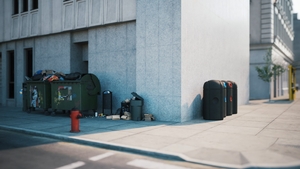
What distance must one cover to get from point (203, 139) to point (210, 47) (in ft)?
22.1

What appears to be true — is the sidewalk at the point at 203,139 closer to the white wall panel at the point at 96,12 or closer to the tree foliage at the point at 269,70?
the white wall panel at the point at 96,12

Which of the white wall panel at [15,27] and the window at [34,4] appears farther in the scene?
the white wall panel at [15,27]

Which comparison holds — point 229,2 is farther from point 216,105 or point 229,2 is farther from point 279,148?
point 279,148

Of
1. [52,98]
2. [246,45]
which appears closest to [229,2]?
[246,45]

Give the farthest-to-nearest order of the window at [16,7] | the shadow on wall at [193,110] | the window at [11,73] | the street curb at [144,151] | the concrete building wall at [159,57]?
the window at [11,73] → the window at [16,7] → the shadow on wall at [193,110] → the concrete building wall at [159,57] → the street curb at [144,151]

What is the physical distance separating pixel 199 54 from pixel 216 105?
7.91 feet


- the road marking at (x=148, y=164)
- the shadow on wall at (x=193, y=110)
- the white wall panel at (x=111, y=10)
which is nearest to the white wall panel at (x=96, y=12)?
the white wall panel at (x=111, y=10)

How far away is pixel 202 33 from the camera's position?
11828 millimetres

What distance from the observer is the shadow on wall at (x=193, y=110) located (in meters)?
10.2

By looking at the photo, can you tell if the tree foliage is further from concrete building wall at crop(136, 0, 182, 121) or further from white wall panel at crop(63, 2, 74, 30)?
white wall panel at crop(63, 2, 74, 30)

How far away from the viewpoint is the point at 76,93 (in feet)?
36.9

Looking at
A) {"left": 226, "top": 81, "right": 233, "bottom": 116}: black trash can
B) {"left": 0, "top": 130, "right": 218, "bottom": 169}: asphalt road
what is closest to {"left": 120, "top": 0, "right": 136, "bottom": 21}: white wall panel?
{"left": 226, "top": 81, "right": 233, "bottom": 116}: black trash can

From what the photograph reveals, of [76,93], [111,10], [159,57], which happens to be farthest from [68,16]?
[159,57]

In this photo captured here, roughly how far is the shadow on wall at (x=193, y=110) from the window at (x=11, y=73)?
497 inches
